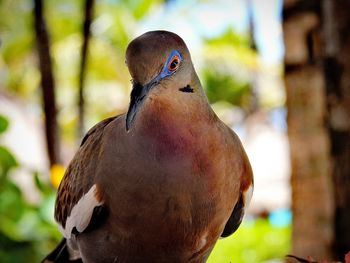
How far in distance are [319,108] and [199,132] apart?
67.7 inches

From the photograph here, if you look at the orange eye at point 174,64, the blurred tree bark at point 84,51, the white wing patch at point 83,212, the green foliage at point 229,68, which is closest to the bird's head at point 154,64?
the orange eye at point 174,64

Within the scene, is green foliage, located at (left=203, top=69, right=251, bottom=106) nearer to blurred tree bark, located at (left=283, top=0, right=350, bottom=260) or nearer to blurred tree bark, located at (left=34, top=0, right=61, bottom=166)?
blurred tree bark, located at (left=34, top=0, right=61, bottom=166)

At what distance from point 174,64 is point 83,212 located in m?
0.54

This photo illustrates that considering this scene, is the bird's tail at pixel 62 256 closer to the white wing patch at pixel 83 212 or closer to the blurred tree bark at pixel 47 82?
the white wing patch at pixel 83 212

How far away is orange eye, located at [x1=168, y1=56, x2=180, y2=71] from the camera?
1767 mm

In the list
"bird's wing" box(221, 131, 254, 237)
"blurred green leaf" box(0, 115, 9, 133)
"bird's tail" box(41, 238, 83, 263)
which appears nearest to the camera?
"bird's wing" box(221, 131, 254, 237)

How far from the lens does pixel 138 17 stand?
60.3 ft

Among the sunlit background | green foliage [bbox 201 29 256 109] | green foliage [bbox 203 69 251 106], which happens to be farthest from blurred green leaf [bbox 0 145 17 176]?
green foliage [bbox 203 69 251 106]

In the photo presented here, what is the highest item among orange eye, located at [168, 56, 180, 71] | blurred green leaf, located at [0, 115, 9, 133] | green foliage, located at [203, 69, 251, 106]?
orange eye, located at [168, 56, 180, 71]

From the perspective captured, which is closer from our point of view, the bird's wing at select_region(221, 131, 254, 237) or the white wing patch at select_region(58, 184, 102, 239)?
the white wing patch at select_region(58, 184, 102, 239)

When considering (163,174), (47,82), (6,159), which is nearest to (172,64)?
(163,174)

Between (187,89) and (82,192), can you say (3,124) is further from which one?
(187,89)

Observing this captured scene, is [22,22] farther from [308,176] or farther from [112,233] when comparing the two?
[112,233]

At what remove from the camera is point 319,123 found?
3514mm
